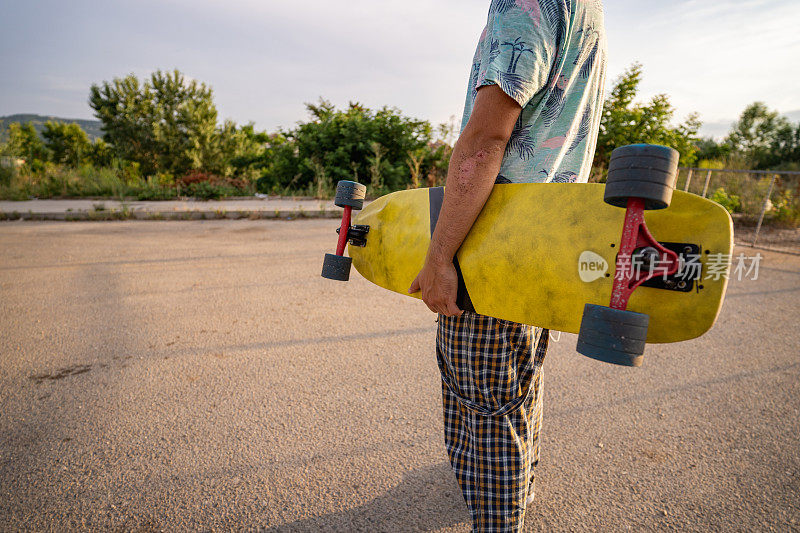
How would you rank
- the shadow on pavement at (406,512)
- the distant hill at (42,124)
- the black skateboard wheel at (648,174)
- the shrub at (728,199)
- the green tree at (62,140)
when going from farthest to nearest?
the green tree at (62,140) < the distant hill at (42,124) < the shrub at (728,199) < the shadow on pavement at (406,512) < the black skateboard wheel at (648,174)

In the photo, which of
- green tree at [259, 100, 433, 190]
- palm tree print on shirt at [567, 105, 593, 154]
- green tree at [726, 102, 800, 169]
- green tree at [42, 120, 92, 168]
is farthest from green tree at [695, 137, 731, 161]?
green tree at [42, 120, 92, 168]

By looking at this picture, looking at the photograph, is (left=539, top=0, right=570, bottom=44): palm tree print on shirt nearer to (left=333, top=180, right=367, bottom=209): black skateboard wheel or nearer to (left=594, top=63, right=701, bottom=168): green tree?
(left=333, top=180, right=367, bottom=209): black skateboard wheel

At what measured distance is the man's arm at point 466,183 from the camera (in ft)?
3.25

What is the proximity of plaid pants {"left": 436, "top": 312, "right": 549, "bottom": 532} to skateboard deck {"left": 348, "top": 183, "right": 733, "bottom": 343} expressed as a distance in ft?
0.45

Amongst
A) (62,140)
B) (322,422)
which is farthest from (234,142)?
(62,140)

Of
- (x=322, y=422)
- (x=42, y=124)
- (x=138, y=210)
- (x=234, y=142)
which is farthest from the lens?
(x=42, y=124)

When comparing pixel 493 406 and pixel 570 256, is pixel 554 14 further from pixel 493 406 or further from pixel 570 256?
pixel 493 406

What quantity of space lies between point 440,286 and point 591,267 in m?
0.43

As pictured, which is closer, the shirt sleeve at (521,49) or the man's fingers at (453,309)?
the shirt sleeve at (521,49)

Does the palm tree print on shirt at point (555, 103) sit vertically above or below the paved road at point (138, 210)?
above

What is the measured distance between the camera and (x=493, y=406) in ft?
4.17

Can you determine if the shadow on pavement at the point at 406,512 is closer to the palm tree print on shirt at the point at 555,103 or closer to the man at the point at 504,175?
the man at the point at 504,175

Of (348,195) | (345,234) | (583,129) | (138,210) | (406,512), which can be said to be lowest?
(406,512)

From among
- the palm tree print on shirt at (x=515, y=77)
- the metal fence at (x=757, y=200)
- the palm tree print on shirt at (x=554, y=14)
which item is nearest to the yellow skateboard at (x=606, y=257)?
the palm tree print on shirt at (x=515, y=77)
